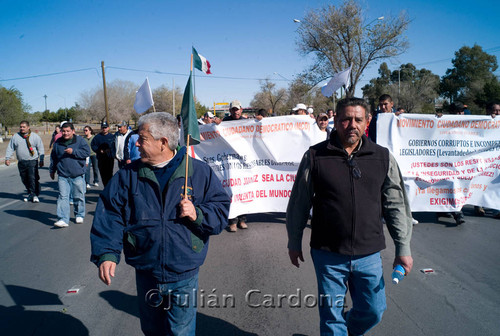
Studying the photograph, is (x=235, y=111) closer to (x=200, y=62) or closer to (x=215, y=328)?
(x=200, y=62)

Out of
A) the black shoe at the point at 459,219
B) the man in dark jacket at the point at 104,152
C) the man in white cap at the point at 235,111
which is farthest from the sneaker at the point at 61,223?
the black shoe at the point at 459,219

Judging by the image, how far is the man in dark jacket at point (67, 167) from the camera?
6.83 meters

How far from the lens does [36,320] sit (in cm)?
348

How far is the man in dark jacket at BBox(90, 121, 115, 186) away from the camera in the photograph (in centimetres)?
914

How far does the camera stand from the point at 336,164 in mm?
2494

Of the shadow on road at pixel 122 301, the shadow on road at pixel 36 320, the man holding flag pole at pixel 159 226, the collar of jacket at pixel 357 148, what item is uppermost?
the collar of jacket at pixel 357 148

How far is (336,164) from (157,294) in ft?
4.77

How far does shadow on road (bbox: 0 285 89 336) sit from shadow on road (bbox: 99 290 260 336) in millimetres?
415

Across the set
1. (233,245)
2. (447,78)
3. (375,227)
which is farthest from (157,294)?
(447,78)

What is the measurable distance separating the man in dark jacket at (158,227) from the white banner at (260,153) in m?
3.85

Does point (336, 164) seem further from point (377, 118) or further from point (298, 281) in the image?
point (377, 118)

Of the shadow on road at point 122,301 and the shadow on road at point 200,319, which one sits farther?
the shadow on road at point 122,301

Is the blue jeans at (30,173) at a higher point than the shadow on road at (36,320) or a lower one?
higher

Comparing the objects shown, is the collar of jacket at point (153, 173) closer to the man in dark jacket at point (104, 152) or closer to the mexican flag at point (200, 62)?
the mexican flag at point (200, 62)
